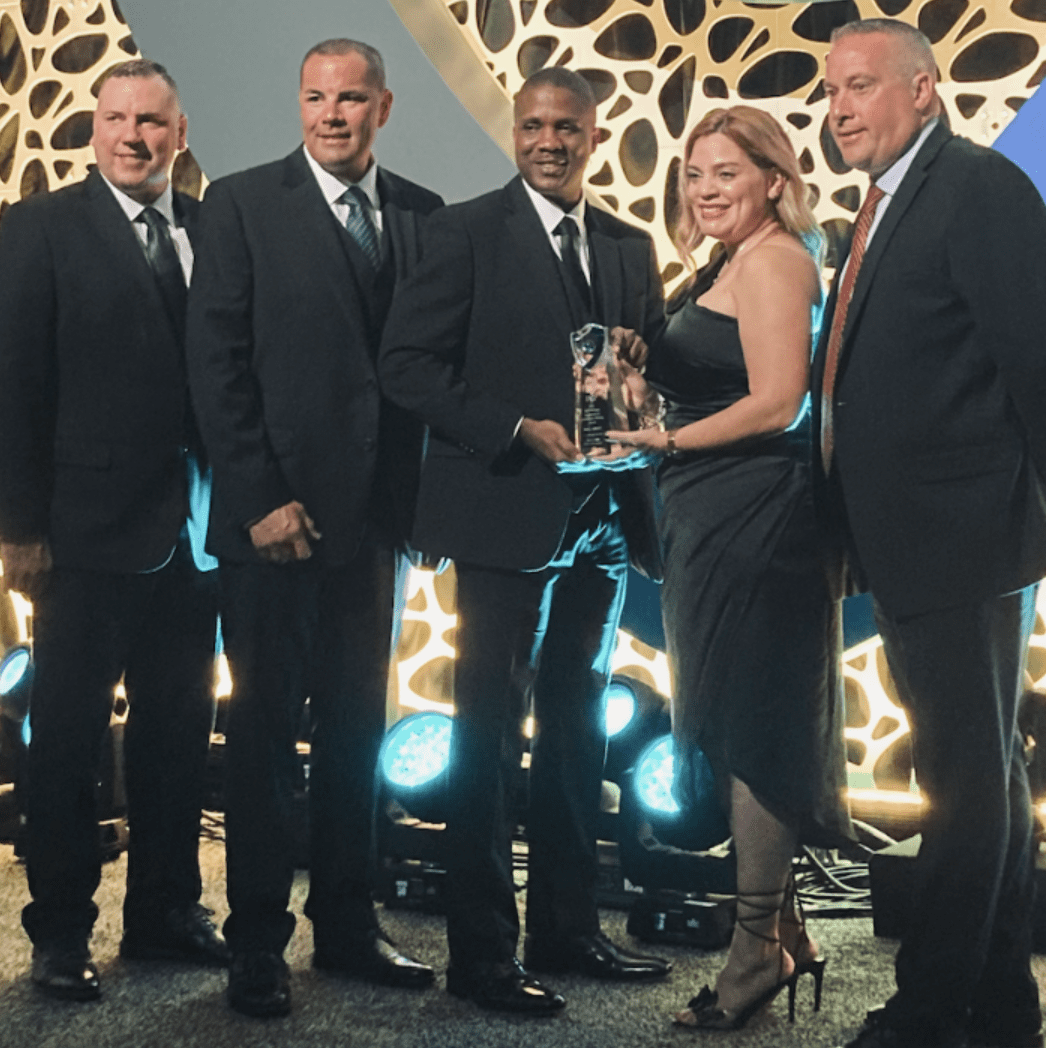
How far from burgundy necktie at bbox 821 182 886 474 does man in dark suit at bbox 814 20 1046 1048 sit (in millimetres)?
48

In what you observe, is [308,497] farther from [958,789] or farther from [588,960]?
[958,789]

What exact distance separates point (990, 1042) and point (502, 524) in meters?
1.19

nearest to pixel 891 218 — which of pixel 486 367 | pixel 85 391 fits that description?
pixel 486 367

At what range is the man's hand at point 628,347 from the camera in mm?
2510

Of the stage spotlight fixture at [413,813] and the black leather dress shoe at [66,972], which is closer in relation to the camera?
the black leather dress shoe at [66,972]

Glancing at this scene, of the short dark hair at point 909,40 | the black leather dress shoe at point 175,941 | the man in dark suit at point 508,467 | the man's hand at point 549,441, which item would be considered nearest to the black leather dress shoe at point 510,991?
the man in dark suit at point 508,467

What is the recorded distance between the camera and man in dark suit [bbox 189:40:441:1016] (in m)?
2.52

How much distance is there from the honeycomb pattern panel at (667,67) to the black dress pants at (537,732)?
1.34 meters

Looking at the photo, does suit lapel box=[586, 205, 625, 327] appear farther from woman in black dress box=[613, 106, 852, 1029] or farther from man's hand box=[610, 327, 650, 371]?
woman in black dress box=[613, 106, 852, 1029]

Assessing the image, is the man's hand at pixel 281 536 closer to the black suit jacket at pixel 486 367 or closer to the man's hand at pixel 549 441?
the black suit jacket at pixel 486 367

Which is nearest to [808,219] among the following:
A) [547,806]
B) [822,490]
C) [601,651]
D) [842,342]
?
[842,342]

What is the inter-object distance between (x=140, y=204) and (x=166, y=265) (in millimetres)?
132

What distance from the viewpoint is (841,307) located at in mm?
2283

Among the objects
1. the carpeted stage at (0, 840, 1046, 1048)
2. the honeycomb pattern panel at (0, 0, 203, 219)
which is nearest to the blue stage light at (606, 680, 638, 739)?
the carpeted stage at (0, 840, 1046, 1048)
